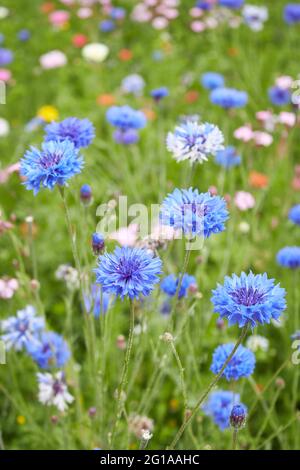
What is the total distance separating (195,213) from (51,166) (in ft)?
0.90

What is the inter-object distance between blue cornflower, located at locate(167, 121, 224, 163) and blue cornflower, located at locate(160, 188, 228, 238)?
229 mm

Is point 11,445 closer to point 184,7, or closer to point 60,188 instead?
point 60,188

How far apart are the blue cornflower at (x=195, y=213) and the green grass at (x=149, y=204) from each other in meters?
0.35

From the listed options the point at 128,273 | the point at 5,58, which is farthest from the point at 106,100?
the point at 128,273

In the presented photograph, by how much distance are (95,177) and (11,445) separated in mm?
1218

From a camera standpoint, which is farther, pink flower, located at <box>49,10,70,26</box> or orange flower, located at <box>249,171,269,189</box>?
pink flower, located at <box>49,10,70,26</box>

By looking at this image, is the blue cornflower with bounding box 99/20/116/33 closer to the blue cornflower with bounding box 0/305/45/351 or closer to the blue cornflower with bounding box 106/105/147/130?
the blue cornflower with bounding box 106/105/147/130

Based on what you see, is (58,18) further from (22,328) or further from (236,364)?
(236,364)

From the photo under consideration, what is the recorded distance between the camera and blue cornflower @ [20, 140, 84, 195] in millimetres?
1197

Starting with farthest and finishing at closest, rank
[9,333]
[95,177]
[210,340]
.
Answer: [95,177], [210,340], [9,333]

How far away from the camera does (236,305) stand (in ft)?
3.36

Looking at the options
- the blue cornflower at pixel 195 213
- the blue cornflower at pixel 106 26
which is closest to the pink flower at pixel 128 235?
the blue cornflower at pixel 195 213

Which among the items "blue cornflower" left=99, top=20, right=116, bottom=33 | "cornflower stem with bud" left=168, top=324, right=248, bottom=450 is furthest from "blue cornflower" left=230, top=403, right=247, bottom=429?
"blue cornflower" left=99, top=20, right=116, bottom=33
